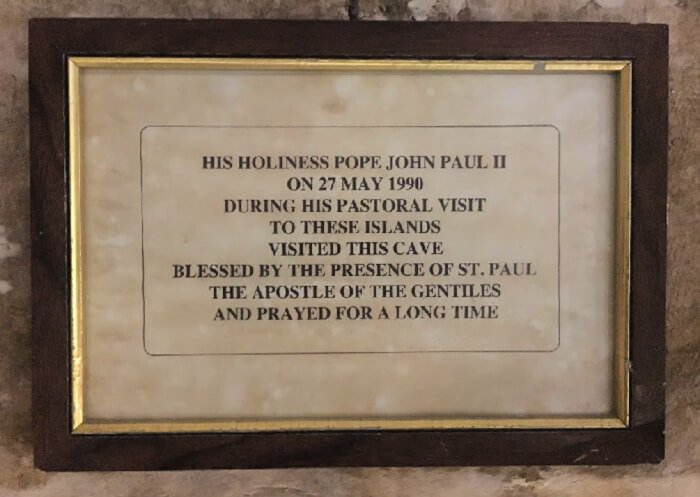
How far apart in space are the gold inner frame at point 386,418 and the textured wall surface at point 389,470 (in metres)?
0.06

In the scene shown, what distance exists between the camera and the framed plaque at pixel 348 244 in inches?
27.5

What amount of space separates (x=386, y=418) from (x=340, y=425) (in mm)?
44

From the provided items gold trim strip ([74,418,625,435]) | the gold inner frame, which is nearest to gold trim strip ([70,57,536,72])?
the gold inner frame

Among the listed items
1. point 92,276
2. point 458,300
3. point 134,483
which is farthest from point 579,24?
point 134,483

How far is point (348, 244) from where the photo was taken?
72cm

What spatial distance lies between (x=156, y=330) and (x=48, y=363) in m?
0.10

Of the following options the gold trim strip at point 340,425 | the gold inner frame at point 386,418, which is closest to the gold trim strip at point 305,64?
the gold inner frame at point 386,418

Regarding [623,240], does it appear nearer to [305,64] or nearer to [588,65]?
[588,65]

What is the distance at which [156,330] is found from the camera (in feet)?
2.33

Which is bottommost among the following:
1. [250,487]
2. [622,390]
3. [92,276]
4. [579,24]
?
[250,487]

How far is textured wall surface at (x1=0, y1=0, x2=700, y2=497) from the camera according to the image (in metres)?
0.73

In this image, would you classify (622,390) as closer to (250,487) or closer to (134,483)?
(250,487)

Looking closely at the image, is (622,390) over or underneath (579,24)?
underneath

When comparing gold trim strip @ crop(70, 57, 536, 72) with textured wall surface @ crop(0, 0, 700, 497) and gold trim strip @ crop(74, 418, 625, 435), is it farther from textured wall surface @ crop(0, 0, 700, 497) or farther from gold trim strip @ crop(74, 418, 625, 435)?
gold trim strip @ crop(74, 418, 625, 435)
